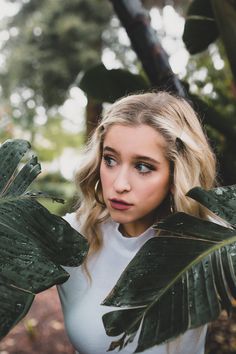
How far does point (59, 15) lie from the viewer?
11008 mm

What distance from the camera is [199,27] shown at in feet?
6.75

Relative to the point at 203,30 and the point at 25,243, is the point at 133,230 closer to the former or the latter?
the point at 25,243

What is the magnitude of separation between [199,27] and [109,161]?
4.28 ft

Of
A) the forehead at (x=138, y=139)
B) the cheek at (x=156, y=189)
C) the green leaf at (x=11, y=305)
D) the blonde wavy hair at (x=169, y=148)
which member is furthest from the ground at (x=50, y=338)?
the green leaf at (x=11, y=305)

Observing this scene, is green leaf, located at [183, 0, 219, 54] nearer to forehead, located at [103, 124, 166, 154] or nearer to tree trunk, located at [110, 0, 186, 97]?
tree trunk, located at [110, 0, 186, 97]

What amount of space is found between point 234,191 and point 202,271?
217 mm

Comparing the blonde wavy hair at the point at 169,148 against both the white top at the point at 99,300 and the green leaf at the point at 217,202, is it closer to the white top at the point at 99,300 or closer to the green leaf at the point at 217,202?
the white top at the point at 99,300

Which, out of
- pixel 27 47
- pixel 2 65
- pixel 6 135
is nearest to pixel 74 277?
pixel 6 135

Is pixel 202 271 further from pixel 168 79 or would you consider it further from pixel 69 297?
pixel 168 79

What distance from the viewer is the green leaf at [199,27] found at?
2020 millimetres

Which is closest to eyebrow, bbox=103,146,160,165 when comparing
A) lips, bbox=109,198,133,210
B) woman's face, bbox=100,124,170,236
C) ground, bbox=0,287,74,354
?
woman's face, bbox=100,124,170,236

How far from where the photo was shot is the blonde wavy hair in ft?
3.43

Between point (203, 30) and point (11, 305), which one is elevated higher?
point (11, 305)

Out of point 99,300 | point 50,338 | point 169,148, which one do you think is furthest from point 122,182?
point 50,338
